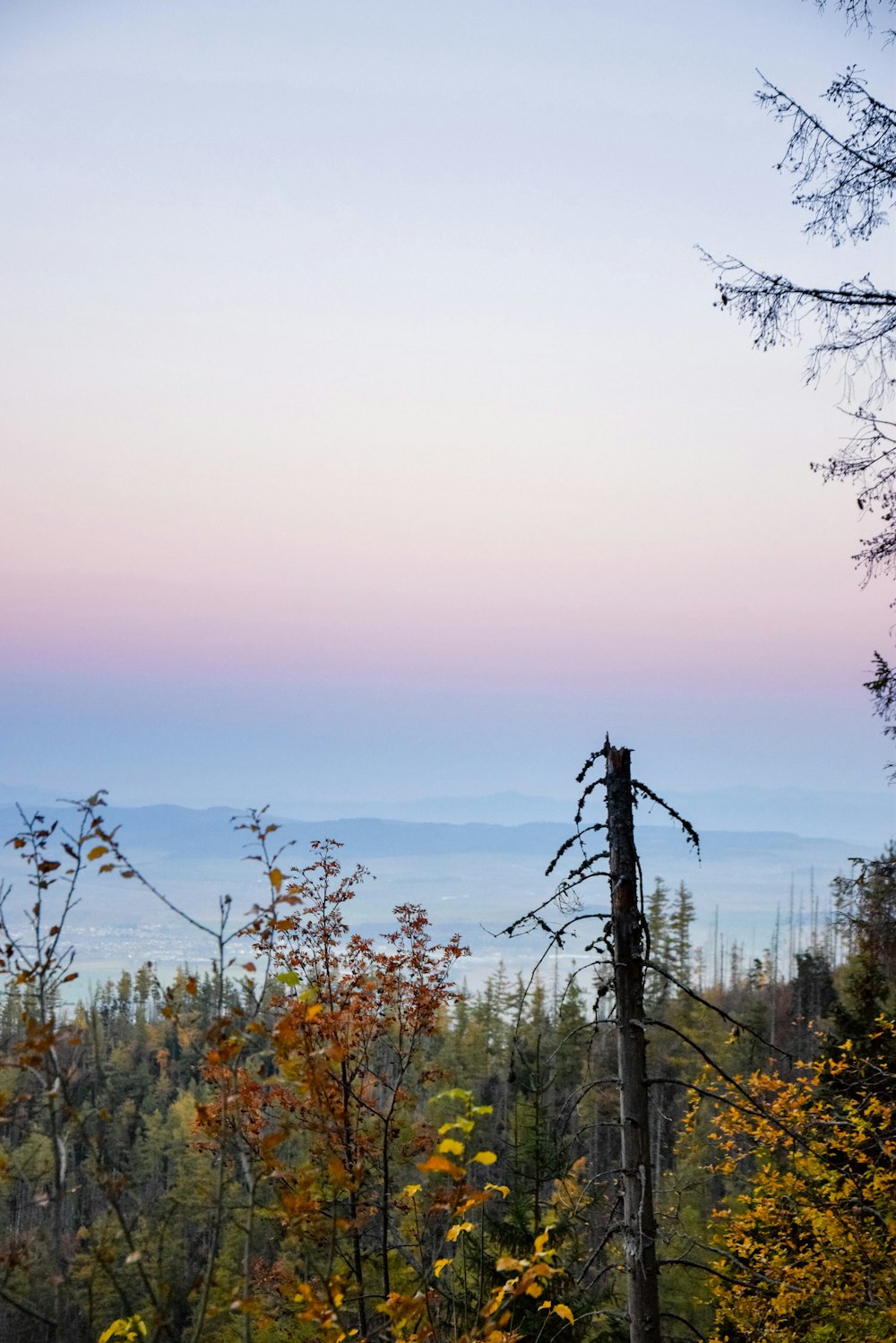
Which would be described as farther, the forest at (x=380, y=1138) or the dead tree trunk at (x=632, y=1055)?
the dead tree trunk at (x=632, y=1055)

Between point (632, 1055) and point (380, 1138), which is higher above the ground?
point (632, 1055)

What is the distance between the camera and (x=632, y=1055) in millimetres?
5680

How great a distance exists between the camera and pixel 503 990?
3000 inches

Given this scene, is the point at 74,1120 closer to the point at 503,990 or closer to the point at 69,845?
the point at 69,845

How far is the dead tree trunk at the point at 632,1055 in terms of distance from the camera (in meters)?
5.48

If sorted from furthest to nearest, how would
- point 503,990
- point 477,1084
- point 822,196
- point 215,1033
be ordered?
point 503,990 < point 477,1084 < point 822,196 < point 215,1033

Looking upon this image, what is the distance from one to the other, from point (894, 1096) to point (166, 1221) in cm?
892

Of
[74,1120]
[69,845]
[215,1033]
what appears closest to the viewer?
[74,1120]

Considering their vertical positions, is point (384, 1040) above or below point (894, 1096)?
above

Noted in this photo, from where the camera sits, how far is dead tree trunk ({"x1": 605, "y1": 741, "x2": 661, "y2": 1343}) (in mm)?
5480

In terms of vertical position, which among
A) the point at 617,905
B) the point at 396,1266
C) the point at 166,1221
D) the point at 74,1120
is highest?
the point at 617,905

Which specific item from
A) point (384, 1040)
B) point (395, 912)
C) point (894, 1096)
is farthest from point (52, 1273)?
point (894, 1096)

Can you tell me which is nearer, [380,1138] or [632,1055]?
[632,1055]

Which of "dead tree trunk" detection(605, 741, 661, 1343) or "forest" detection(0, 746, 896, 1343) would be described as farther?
"dead tree trunk" detection(605, 741, 661, 1343)
